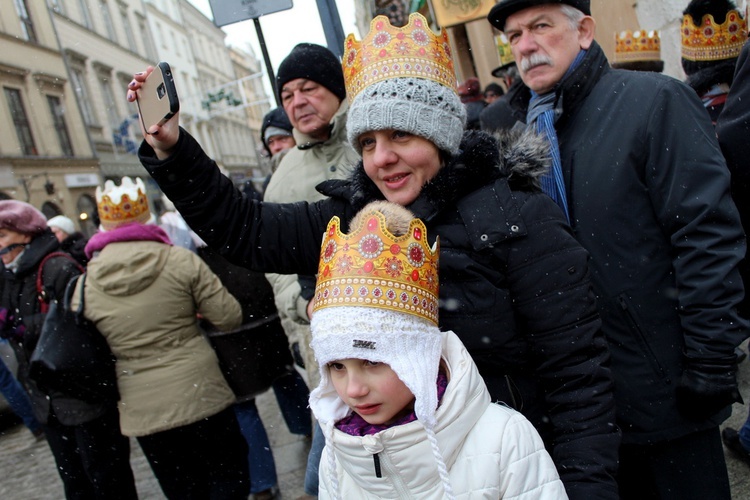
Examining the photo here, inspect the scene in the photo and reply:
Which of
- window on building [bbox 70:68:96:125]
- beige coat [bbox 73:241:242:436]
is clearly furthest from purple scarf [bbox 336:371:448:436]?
window on building [bbox 70:68:96:125]

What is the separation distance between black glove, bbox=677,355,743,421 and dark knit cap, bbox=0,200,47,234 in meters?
3.69

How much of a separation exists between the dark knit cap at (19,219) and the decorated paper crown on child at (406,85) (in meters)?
2.83

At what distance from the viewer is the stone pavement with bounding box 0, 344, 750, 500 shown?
361 centimetres

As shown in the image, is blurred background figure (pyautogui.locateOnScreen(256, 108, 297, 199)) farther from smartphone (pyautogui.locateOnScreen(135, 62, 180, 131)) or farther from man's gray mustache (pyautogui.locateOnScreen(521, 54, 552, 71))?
smartphone (pyautogui.locateOnScreen(135, 62, 180, 131))

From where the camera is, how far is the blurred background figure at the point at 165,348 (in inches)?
131

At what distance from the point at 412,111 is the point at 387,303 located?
1.81 feet

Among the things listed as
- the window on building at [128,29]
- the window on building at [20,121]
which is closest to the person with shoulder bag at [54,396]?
the window on building at [20,121]

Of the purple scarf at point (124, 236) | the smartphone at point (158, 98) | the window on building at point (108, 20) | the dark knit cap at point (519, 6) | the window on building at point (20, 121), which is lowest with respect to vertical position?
the purple scarf at point (124, 236)

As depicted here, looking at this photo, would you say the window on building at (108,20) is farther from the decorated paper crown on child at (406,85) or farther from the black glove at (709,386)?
the black glove at (709,386)

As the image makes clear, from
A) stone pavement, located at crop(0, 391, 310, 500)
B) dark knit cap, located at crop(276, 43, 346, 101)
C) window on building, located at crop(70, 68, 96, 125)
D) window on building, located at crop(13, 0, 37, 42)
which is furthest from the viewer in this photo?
window on building, located at crop(70, 68, 96, 125)

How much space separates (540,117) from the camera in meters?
2.11

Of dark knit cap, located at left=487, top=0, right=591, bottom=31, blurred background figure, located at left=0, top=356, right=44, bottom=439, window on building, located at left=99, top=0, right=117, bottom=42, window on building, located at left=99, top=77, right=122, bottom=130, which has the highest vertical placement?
window on building, located at left=99, top=0, right=117, bottom=42

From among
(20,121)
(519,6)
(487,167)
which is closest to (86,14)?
(20,121)

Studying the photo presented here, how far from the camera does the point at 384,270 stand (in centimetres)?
149
